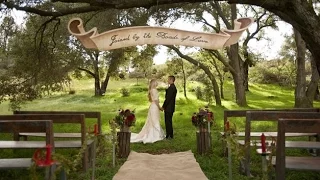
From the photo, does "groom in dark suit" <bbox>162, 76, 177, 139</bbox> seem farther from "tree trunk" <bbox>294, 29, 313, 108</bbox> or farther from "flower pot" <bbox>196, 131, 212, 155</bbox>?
"tree trunk" <bbox>294, 29, 313, 108</bbox>

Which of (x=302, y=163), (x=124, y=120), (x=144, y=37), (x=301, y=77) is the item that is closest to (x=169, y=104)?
(x=124, y=120)

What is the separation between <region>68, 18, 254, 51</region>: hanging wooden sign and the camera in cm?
716

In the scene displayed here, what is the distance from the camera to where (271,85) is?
Answer: 4153cm

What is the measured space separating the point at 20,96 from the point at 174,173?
1108 cm

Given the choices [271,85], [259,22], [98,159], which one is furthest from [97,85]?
[98,159]

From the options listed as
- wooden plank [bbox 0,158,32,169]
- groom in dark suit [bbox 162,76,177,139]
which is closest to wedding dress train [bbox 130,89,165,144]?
groom in dark suit [bbox 162,76,177,139]

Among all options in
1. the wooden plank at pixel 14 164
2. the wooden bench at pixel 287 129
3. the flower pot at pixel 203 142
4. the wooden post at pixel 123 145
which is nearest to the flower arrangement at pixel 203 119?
the flower pot at pixel 203 142

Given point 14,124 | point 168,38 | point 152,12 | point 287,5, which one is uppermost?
point 152,12

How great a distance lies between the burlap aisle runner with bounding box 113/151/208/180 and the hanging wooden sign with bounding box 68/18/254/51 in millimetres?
2348

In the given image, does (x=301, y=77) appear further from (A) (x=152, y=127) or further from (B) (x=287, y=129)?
(B) (x=287, y=129)

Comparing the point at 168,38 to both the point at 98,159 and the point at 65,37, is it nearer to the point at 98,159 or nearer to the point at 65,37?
the point at 98,159

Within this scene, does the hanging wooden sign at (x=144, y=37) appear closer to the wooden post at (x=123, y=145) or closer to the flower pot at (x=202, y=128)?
the flower pot at (x=202, y=128)

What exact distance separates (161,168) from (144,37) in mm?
2605

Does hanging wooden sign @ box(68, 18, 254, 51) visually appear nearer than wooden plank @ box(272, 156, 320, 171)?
No
